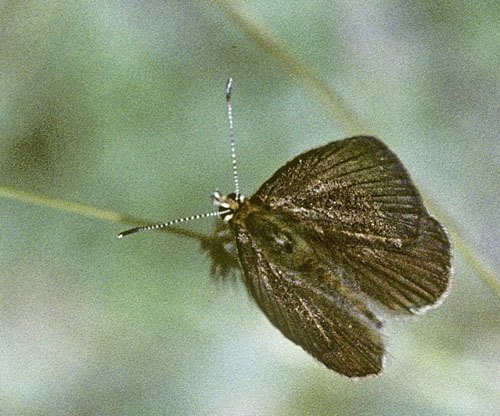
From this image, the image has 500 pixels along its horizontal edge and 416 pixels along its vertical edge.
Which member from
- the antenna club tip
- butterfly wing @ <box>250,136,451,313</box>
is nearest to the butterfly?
butterfly wing @ <box>250,136,451,313</box>

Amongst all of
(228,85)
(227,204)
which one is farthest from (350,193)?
(228,85)

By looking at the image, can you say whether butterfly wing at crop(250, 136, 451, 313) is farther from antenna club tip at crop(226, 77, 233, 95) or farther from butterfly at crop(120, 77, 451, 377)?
antenna club tip at crop(226, 77, 233, 95)

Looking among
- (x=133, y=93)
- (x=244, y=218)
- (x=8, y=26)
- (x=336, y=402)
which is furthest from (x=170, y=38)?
(x=336, y=402)

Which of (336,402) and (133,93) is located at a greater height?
(133,93)

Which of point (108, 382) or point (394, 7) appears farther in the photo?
point (394, 7)

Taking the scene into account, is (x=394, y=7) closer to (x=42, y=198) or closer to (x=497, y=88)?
(x=497, y=88)

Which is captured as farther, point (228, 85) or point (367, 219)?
point (228, 85)

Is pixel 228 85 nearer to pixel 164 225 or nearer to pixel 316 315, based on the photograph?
pixel 164 225

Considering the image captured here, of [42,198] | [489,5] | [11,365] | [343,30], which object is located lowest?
[11,365]
